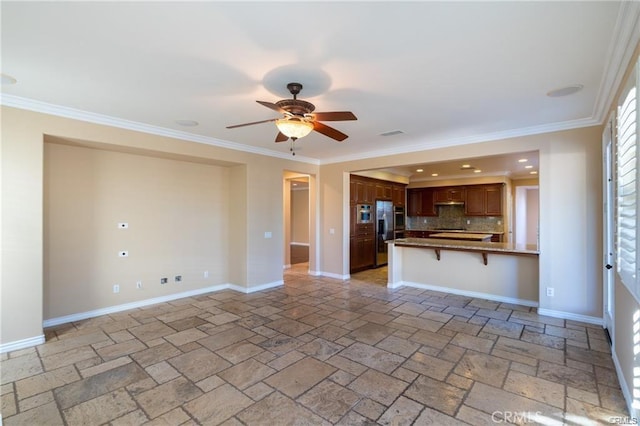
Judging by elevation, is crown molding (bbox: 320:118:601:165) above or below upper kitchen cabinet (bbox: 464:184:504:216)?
above

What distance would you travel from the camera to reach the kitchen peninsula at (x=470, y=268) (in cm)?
472

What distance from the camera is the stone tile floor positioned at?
87.0 inches

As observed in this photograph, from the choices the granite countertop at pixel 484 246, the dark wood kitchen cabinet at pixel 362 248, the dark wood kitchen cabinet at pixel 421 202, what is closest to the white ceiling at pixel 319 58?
the granite countertop at pixel 484 246

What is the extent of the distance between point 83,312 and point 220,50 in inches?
160

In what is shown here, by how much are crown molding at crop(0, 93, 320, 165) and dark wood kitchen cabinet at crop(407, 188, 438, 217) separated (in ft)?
19.0

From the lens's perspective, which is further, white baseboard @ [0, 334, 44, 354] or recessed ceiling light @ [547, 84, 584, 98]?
white baseboard @ [0, 334, 44, 354]

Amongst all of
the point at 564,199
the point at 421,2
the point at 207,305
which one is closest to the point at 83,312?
the point at 207,305

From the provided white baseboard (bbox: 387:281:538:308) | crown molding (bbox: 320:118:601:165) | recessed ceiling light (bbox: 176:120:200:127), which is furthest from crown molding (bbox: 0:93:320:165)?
white baseboard (bbox: 387:281:538:308)

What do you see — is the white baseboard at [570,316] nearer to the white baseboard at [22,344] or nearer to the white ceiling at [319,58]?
the white ceiling at [319,58]

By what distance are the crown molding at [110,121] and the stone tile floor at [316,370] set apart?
2.57 meters

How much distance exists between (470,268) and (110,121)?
5.79m

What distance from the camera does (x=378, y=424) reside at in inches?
82.0
